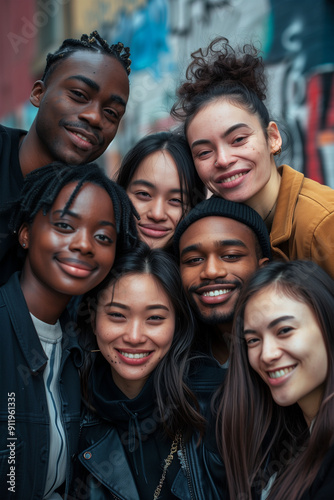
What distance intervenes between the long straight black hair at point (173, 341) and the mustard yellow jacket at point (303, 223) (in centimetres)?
59

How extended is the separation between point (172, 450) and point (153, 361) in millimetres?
430

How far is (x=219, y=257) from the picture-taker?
8.98ft

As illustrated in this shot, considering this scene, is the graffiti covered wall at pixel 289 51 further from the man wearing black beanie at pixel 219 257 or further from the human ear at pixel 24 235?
the human ear at pixel 24 235

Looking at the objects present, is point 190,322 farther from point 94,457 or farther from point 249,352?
point 94,457

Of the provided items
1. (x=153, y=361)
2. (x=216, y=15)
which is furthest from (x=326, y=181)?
(x=153, y=361)

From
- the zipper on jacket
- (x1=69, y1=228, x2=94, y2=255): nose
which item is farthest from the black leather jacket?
(x1=69, y1=228, x2=94, y2=255): nose

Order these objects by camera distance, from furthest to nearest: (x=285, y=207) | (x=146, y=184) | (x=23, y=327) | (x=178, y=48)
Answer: (x=178, y=48) < (x=146, y=184) < (x=285, y=207) < (x=23, y=327)

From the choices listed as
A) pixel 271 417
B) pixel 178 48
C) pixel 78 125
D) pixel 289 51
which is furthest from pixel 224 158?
pixel 178 48

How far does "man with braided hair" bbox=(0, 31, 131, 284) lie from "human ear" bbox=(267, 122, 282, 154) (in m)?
0.87

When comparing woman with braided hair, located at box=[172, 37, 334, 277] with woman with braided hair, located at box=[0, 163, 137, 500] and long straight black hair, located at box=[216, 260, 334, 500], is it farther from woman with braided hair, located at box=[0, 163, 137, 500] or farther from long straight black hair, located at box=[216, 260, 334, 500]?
woman with braided hair, located at box=[0, 163, 137, 500]

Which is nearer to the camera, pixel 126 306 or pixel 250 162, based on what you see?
pixel 126 306

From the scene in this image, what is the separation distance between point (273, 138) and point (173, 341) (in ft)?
4.36

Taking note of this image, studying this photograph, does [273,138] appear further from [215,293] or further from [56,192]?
[56,192]

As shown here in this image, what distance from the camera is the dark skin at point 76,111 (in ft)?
8.81
